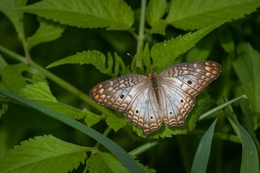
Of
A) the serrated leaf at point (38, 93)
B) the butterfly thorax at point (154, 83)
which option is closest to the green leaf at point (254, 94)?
the butterfly thorax at point (154, 83)

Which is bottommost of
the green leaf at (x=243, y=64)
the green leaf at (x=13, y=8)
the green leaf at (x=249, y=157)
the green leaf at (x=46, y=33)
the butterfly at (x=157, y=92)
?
the green leaf at (x=249, y=157)

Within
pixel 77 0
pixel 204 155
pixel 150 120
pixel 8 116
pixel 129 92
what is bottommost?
pixel 204 155

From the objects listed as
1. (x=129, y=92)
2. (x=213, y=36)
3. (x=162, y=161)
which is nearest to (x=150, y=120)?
(x=129, y=92)

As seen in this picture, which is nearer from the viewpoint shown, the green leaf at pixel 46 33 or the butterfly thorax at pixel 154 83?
the butterfly thorax at pixel 154 83

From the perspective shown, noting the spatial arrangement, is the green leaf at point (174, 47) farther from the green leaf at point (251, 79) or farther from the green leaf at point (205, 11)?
the green leaf at point (251, 79)

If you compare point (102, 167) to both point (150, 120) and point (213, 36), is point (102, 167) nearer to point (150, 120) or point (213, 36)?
point (150, 120)

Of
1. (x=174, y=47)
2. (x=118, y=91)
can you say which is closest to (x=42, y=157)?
(x=118, y=91)

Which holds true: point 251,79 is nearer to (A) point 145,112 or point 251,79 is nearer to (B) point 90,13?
(A) point 145,112

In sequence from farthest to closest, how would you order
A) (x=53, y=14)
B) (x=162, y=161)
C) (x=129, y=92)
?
(x=162, y=161) → (x=53, y=14) → (x=129, y=92)
